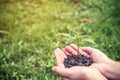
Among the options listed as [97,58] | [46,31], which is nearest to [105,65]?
[97,58]

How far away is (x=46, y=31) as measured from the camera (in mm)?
4645

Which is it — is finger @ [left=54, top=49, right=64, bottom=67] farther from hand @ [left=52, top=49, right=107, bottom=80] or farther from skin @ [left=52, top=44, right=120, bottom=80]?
hand @ [left=52, top=49, right=107, bottom=80]

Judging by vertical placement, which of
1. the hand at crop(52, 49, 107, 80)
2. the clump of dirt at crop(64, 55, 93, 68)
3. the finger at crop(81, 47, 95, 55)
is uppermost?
the finger at crop(81, 47, 95, 55)

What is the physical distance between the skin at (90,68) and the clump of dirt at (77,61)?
6 cm

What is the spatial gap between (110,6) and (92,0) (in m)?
0.40

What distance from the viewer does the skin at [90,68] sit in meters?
2.77

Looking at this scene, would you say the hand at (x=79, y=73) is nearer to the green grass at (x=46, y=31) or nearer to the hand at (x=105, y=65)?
the hand at (x=105, y=65)

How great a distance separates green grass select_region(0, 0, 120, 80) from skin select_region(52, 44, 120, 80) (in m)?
0.18

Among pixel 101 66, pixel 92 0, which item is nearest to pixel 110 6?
pixel 92 0

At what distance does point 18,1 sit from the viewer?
18.6 feet

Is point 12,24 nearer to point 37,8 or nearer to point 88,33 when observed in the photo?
point 37,8

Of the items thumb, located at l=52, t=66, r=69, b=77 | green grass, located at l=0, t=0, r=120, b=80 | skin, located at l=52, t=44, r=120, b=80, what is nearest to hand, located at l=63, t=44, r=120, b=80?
skin, located at l=52, t=44, r=120, b=80

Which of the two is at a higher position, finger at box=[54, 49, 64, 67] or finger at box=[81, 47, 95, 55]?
finger at box=[81, 47, 95, 55]

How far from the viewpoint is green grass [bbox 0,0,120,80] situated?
3.67 meters
